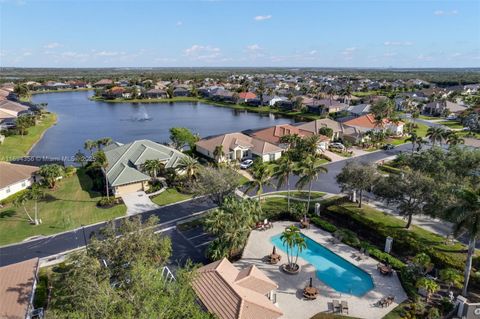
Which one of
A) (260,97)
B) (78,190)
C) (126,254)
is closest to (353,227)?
(126,254)

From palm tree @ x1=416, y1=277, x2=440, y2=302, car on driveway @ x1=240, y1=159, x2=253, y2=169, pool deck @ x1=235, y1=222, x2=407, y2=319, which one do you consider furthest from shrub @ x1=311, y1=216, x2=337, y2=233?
car on driveway @ x1=240, y1=159, x2=253, y2=169

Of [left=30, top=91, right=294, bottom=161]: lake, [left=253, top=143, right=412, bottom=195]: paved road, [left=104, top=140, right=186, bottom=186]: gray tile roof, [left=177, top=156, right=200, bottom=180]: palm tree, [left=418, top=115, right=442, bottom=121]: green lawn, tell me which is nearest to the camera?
[left=104, top=140, right=186, bottom=186]: gray tile roof

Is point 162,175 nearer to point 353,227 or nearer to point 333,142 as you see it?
point 353,227

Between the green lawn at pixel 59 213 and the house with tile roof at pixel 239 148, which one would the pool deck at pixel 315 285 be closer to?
the green lawn at pixel 59 213

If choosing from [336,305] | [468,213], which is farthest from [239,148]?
[468,213]

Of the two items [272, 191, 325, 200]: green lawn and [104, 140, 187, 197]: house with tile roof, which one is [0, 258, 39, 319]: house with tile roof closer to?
[104, 140, 187, 197]: house with tile roof

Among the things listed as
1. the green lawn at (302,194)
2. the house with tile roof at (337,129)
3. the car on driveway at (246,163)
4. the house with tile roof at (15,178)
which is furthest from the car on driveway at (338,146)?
the house with tile roof at (15,178)
